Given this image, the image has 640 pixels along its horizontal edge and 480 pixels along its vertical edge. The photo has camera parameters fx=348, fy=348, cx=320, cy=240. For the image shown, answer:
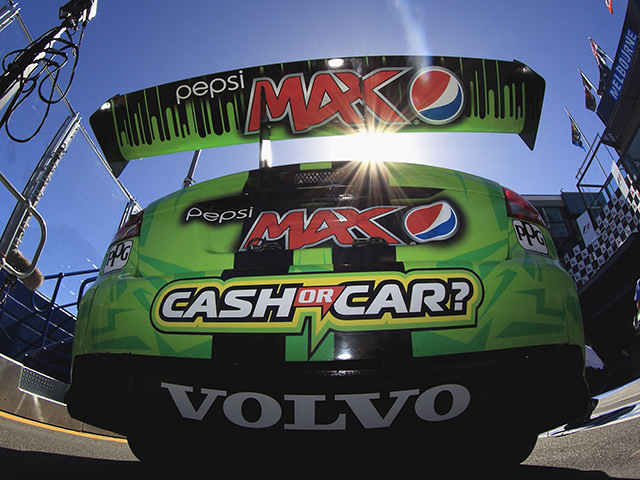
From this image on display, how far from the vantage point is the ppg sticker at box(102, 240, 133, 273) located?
1446 millimetres

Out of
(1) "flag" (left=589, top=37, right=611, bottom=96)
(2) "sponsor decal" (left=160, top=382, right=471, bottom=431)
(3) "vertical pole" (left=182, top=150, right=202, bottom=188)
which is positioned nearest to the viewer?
(2) "sponsor decal" (left=160, top=382, right=471, bottom=431)

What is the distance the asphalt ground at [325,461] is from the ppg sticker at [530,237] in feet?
2.59

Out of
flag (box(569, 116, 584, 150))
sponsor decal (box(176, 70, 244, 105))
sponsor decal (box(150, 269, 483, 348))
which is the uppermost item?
flag (box(569, 116, 584, 150))

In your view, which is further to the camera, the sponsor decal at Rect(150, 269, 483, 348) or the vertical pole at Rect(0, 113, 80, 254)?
the vertical pole at Rect(0, 113, 80, 254)

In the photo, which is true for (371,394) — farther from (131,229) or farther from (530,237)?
(131,229)

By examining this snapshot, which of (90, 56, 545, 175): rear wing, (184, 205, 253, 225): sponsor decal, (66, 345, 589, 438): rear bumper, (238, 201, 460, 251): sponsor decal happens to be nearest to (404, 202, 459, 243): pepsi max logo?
(238, 201, 460, 251): sponsor decal

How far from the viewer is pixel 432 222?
133cm

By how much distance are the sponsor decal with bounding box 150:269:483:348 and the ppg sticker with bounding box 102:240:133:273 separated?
0.37 meters

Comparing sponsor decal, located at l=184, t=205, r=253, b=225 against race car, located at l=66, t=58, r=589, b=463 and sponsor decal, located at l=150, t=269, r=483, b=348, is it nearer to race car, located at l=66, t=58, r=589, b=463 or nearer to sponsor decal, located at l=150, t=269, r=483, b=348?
race car, located at l=66, t=58, r=589, b=463

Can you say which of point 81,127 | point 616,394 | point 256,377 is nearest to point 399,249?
point 256,377

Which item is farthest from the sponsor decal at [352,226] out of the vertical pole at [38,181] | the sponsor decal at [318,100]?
the vertical pole at [38,181]

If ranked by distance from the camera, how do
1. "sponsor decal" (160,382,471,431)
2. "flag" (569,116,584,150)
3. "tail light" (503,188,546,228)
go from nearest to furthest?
"sponsor decal" (160,382,471,431)
"tail light" (503,188,546,228)
"flag" (569,116,584,150)

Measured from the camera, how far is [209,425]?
1102mm

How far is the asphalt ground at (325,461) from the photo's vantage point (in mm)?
1144
